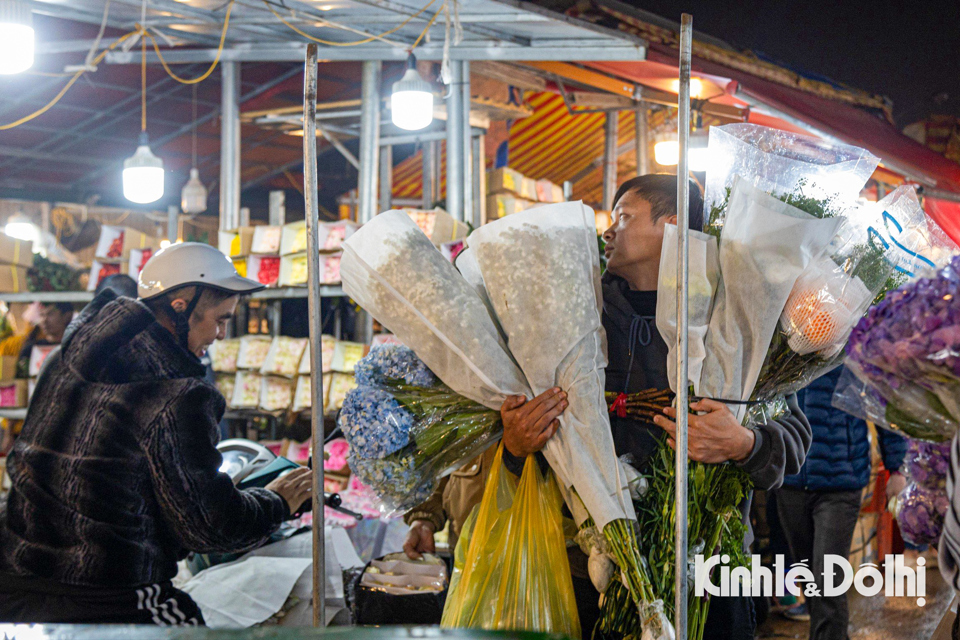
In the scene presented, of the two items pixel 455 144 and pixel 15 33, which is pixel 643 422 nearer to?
pixel 455 144

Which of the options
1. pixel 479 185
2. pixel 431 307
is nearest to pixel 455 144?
pixel 479 185

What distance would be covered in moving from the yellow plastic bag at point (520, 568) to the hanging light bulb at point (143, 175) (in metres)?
4.61

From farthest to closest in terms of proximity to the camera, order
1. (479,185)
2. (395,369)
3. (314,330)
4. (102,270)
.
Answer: (479,185) → (102,270) → (395,369) → (314,330)

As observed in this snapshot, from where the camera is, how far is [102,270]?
5812 mm

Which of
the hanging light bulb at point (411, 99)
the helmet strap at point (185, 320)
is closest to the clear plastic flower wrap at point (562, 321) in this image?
the helmet strap at point (185, 320)

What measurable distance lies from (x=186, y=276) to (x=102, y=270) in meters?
3.65

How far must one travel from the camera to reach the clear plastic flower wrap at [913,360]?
1.33 meters

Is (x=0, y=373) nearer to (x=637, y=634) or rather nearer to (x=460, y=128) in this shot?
(x=460, y=128)

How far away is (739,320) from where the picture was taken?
1.79m

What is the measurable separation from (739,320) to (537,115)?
29.1ft

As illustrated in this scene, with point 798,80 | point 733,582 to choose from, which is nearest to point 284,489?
point 733,582

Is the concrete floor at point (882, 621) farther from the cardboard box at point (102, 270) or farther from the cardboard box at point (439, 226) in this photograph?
the cardboard box at point (102, 270)

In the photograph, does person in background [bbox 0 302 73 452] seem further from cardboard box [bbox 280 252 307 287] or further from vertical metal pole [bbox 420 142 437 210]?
vertical metal pole [bbox 420 142 437 210]

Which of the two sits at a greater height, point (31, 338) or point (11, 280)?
point (11, 280)
